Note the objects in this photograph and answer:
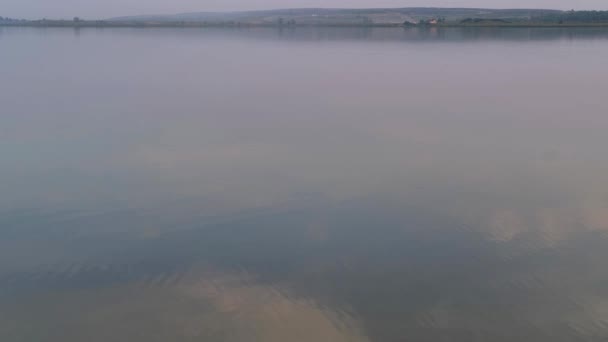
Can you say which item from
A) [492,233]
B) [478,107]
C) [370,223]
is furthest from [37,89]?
[492,233]

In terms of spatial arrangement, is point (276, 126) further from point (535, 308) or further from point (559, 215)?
point (535, 308)

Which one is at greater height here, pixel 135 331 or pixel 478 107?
pixel 478 107

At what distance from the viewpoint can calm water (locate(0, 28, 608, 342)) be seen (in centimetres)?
283

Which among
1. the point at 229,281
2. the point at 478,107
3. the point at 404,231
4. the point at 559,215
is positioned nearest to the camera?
the point at 229,281

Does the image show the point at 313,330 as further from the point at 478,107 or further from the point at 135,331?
the point at 478,107

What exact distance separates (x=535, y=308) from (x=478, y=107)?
19.6 ft

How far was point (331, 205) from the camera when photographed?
14.0 ft

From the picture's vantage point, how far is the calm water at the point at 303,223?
9.29 feet

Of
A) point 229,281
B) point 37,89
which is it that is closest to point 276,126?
point 229,281

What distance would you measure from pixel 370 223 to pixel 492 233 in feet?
2.73

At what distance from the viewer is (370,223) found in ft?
12.9

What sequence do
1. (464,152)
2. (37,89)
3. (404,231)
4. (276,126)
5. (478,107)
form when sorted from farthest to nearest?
1. (37,89)
2. (478,107)
3. (276,126)
4. (464,152)
5. (404,231)

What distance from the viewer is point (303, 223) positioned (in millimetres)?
3967

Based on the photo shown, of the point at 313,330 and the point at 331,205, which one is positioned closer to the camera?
the point at 313,330
